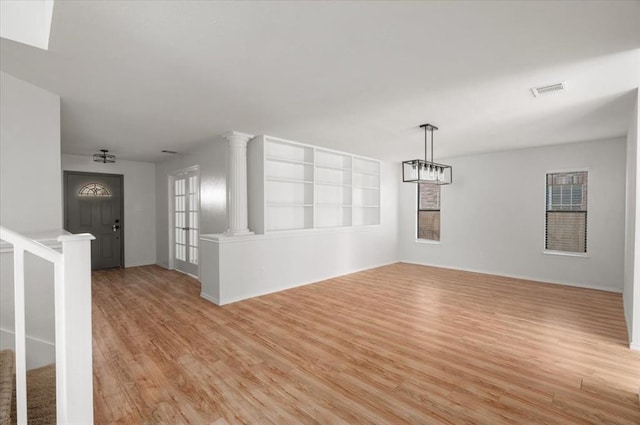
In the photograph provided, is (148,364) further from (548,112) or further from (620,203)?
(620,203)

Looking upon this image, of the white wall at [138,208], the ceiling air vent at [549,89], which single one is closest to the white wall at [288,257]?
the white wall at [138,208]

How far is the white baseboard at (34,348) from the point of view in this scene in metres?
2.40

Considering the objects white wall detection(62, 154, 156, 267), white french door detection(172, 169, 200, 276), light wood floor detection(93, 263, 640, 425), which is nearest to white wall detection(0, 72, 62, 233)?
light wood floor detection(93, 263, 640, 425)

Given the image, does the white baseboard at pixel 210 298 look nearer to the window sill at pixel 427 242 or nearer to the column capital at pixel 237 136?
the column capital at pixel 237 136

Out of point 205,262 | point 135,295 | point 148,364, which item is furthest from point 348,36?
point 135,295

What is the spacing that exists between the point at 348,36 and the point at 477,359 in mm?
2887

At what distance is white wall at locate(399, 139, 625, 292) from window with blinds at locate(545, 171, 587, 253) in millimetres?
126

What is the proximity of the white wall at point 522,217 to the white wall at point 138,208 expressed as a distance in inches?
250

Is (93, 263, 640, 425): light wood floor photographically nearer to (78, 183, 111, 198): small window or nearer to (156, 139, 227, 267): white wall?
(156, 139, 227, 267): white wall

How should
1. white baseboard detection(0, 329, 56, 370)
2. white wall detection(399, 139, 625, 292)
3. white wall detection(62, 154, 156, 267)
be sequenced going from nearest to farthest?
white baseboard detection(0, 329, 56, 370), white wall detection(399, 139, 625, 292), white wall detection(62, 154, 156, 267)

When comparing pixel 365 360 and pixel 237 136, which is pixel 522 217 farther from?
pixel 237 136

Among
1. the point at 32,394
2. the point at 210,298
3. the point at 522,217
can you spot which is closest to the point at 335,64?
the point at 32,394

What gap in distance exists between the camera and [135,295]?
15.5 feet

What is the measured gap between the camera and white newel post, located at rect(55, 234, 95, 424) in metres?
1.31
